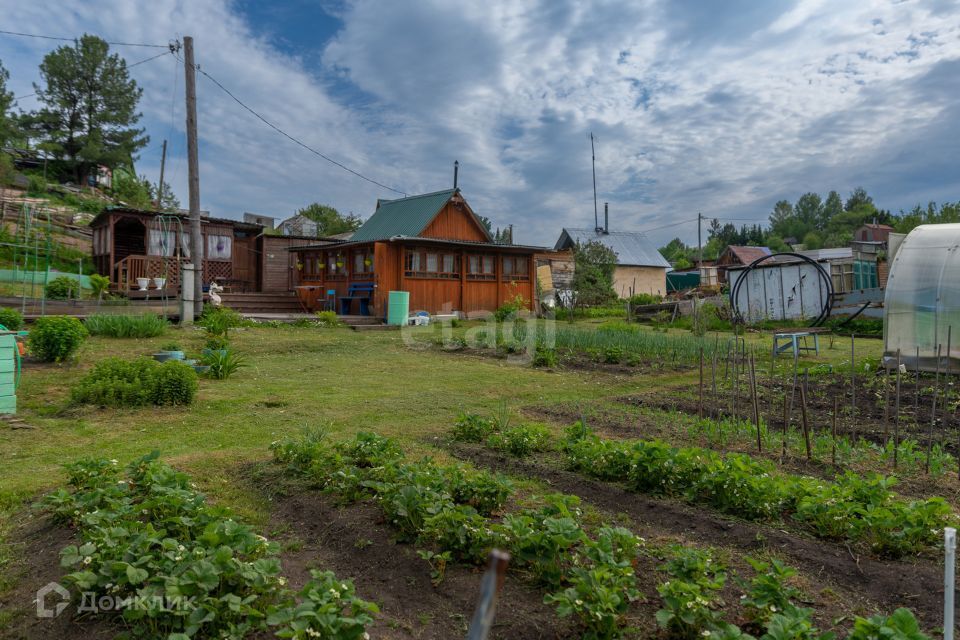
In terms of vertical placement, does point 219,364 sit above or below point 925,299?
below

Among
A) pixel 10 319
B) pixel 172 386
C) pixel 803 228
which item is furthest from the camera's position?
pixel 803 228

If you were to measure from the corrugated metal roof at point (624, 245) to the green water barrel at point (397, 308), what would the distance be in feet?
74.0

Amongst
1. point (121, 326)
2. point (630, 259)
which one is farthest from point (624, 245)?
point (121, 326)

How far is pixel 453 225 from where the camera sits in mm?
23750

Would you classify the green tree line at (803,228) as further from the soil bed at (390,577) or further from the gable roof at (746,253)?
the soil bed at (390,577)

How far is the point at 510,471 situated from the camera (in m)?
4.44

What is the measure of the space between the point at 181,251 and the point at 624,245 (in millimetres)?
28251

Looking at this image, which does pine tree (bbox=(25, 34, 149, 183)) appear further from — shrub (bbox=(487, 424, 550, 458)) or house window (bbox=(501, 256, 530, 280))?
shrub (bbox=(487, 424, 550, 458))

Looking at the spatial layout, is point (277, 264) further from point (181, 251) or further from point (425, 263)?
point (425, 263)

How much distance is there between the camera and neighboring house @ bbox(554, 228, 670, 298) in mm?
Answer: 38219

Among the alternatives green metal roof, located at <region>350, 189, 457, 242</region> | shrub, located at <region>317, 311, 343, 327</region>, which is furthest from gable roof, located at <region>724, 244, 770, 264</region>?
shrub, located at <region>317, 311, 343, 327</region>

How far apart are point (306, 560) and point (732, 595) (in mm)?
2059

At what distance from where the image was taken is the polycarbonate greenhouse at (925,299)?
9469 millimetres

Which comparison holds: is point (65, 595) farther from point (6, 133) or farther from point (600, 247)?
point (6, 133)
